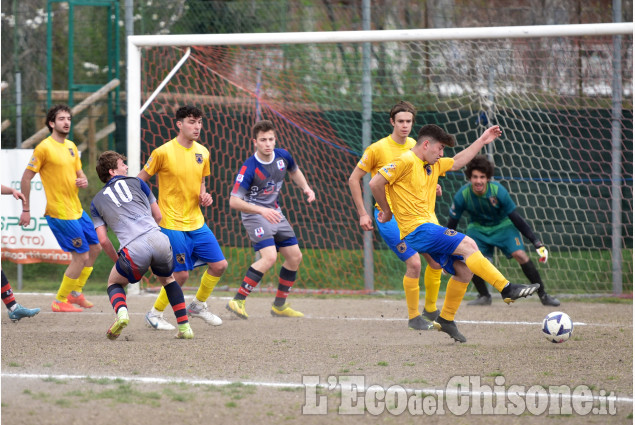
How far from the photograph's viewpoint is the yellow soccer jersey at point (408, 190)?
20.1 ft

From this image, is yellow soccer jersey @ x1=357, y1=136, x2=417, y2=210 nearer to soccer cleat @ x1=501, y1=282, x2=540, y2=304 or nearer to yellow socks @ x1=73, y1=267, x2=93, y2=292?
soccer cleat @ x1=501, y1=282, x2=540, y2=304

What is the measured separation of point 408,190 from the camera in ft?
20.3

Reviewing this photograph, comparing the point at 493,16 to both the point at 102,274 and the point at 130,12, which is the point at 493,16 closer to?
the point at 130,12

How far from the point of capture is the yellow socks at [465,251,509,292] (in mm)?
5766

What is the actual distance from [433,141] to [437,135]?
54mm

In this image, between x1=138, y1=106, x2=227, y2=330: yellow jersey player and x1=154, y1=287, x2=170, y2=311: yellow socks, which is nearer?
x1=154, y1=287, x2=170, y2=311: yellow socks

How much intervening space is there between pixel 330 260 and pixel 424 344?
443 cm

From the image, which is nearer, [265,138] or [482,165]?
[265,138]

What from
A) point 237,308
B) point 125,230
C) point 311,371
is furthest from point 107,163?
point 311,371

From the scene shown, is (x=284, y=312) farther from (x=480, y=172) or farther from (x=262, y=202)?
(x=480, y=172)

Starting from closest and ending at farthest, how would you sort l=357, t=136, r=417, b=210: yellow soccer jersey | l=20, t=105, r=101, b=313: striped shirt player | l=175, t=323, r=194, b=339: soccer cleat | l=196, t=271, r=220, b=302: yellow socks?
l=175, t=323, r=194, b=339: soccer cleat, l=357, t=136, r=417, b=210: yellow soccer jersey, l=196, t=271, r=220, b=302: yellow socks, l=20, t=105, r=101, b=313: striped shirt player

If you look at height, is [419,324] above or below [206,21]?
below

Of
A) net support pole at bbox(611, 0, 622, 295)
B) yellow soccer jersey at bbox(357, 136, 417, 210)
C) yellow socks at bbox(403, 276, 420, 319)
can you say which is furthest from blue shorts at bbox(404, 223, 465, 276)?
net support pole at bbox(611, 0, 622, 295)

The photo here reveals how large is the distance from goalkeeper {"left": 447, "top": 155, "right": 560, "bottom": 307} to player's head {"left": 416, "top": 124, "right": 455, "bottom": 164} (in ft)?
8.32
